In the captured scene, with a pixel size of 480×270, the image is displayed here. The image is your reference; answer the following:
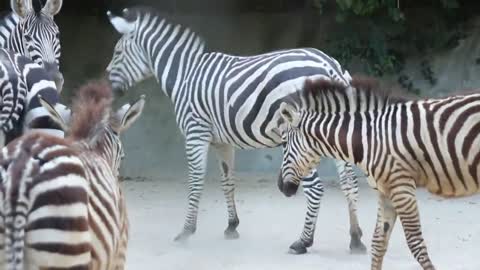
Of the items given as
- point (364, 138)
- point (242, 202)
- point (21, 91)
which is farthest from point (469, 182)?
point (242, 202)

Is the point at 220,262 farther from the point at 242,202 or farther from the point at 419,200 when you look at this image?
the point at 419,200

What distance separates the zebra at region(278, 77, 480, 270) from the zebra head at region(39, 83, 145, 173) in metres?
1.94

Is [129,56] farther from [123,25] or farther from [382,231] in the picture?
[382,231]

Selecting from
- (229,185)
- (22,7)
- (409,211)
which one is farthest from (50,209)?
(22,7)

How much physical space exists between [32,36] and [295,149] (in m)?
2.72

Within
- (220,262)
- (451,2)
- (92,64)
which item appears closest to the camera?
(220,262)

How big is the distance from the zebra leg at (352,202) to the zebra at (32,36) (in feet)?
8.66

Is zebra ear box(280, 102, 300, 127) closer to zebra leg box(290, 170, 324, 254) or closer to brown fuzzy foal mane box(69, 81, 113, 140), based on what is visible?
zebra leg box(290, 170, 324, 254)

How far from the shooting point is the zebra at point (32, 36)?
25.7 ft

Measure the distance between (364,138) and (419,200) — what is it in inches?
139

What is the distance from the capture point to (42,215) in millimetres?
3148

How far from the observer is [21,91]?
239 inches

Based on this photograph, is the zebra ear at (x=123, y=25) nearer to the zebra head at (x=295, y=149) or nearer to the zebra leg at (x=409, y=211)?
the zebra head at (x=295, y=149)

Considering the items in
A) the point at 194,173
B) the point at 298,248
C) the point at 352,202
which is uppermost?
the point at 194,173
